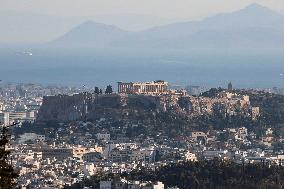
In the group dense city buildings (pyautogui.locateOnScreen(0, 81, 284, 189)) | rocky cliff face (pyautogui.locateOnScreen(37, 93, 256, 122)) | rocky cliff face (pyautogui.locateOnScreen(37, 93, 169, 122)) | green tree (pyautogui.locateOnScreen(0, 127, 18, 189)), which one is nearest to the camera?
green tree (pyautogui.locateOnScreen(0, 127, 18, 189))

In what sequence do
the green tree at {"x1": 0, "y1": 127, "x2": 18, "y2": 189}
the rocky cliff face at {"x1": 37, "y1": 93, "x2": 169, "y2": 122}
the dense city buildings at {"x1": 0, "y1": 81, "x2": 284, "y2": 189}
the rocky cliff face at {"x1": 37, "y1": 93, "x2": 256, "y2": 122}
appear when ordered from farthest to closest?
the rocky cliff face at {"x1": 37, "y1": 93, "x2": 169, "y2": 122}
the rocky cliff face at {"x1": 37, "y1": 93, "x2": 256, "y2": 122}
the dense city buildings at {"x1": 0, "y1": 81, "x2": 284, "y2": 189}
the green tree at {"x1": 0, "y1": 127, "x2": 18, "y2": 189}

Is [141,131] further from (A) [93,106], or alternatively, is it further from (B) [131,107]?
(A) [93,106]

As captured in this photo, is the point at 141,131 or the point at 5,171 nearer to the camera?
the point at 5,171

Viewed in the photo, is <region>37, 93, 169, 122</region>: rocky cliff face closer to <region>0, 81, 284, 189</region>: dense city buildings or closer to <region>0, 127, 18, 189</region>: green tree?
<region>0, 81, 284, 189</region>: dense city buildings

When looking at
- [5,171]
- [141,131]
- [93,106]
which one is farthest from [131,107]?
[5,171]

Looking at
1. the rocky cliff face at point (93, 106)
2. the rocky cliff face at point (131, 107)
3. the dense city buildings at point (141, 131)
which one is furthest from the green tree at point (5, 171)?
the rocky cliff face at point (93, 106)

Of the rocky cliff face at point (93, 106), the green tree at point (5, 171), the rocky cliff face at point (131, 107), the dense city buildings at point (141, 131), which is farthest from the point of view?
the rocky cliff face at point (93, 106)

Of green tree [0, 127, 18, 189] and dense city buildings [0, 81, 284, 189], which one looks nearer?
green tree [0, 127, 18, 189]

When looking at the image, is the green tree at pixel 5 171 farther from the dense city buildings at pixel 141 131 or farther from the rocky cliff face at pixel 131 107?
the rocky cliff face at pixel 131 107

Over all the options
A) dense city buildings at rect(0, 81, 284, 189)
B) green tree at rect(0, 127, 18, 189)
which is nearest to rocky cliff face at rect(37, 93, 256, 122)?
dense city buildings at rect(0, 81, 284, 189)

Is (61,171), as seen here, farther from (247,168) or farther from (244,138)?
(244,138)

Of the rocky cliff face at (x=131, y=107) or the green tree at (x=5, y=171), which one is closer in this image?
the green tree at (x=5, y=171)

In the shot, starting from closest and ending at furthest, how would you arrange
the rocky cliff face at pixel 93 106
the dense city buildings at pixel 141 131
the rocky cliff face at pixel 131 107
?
the dense city buildings at pixel 141 131, the rocky cliff face at pixel 131 107, the rocky cliff face at pixel 93 106
